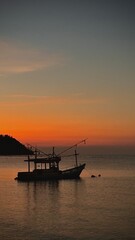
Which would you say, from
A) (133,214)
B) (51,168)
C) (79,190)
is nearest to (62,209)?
(133,214)

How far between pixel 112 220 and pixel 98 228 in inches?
125

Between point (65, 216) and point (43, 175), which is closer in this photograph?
point (65, 216)

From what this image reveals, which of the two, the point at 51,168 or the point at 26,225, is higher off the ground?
the point at 51,168

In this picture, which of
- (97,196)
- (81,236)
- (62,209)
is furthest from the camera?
(97,196)

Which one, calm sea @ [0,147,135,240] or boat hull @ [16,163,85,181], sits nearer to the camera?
calm sea @ [0,147,135,240]

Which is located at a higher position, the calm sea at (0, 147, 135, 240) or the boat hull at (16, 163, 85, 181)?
the boat hull at (16, 163, 85, 181)

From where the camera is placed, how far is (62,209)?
38500 millimetres

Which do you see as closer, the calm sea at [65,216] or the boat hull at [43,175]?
the calm sea at [65,216]

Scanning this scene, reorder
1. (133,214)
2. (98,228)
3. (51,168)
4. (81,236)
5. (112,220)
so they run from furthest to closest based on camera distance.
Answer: (51,168) < (133,214) < (112,220) < (98,228) < (81,236)

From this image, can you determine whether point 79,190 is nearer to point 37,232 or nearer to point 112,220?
point 112,220

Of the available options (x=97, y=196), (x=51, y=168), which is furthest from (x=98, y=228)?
(x=51, y=168)

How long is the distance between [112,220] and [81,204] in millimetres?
11128

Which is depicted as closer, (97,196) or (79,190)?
(97,196)

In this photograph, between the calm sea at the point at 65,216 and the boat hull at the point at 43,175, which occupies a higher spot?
the boat hull at the point at 43,175
